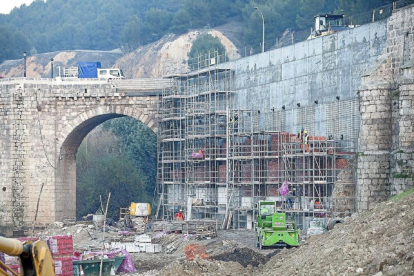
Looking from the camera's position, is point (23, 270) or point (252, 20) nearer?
point (23, 270)

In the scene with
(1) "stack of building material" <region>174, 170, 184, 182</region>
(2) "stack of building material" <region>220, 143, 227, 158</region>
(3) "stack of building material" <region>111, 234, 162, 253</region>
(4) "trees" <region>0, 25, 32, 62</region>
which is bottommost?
(3) "stack of building material" <region>111, 234, 162, 253</region>

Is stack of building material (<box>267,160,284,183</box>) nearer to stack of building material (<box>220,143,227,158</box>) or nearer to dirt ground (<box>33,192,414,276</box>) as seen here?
stack of building material (<box>220,143,227,158</box>)

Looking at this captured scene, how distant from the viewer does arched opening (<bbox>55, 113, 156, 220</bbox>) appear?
4967cm

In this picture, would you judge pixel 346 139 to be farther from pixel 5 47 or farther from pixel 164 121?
pixel 5 47

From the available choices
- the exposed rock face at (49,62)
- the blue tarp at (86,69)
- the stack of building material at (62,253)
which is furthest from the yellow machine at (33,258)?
the exposed rock face at (49,62)

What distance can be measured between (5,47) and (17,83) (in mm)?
70477

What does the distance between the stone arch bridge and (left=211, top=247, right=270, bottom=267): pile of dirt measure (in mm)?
17446

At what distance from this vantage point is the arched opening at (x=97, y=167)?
49.7 m

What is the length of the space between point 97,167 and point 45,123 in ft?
49.6

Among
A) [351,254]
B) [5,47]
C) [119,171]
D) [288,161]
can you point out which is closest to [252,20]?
[119,171]

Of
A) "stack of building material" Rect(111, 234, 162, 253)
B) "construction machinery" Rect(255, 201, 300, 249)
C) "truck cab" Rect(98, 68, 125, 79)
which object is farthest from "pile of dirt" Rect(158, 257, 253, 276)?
"truck cab" Rect(98, 68, 125, 79)

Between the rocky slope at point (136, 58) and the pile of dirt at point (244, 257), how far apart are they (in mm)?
52962

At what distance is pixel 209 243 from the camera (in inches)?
1511

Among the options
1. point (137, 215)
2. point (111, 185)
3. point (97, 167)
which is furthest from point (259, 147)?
point (97, 167)
